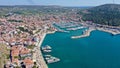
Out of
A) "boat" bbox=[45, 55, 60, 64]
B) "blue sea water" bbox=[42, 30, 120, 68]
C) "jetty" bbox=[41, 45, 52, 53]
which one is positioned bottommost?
"blue sea water" bbox=[42, 30, 120, 68]

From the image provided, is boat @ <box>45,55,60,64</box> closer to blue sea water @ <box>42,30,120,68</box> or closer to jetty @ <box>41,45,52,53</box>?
blue sea water @ <box>42,30,120,68</box>

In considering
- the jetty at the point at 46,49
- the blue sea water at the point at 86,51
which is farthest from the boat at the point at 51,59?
the jetty at the point at 46,49

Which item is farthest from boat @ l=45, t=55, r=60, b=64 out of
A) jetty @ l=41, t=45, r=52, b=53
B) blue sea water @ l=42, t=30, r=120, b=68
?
jetty @ l=41, t=45, r=52, b=53

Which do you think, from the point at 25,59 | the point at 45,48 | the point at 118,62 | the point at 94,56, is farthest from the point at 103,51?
the point at 25,59

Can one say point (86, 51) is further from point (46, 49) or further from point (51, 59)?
point (51, 59)

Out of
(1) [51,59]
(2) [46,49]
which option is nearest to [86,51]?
(2) [46,49]

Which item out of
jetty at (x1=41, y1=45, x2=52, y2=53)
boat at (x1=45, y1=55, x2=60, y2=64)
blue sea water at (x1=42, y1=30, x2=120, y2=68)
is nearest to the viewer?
blue sea water at (x1=42, y1=30, x2=120, y2=68)

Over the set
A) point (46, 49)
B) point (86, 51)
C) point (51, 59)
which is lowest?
point (86, 51)

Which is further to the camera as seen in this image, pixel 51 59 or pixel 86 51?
pixel 86 51

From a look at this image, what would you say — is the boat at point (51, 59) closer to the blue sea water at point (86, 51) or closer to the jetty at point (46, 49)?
the blue sea water at point (86, 51)

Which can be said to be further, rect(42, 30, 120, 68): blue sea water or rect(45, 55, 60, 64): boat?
rect(45, 55, 60, 64): boat
